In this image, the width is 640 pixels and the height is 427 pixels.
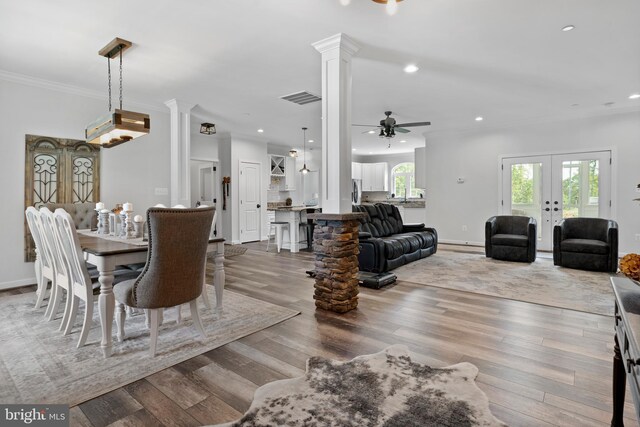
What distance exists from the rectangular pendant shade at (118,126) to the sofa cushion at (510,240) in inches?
224

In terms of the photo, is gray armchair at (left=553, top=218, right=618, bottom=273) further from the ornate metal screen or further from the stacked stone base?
the ornate metal screen

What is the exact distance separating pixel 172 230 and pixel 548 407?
8.01 feet

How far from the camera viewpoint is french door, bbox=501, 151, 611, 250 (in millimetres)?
6355

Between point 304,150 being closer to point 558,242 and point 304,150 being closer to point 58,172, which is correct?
point 58,172

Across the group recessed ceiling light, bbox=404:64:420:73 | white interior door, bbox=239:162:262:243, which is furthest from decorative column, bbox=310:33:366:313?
white interior door, bbox=239:162:262:243

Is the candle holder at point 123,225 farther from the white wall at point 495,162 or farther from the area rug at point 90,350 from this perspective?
the white wall at point 495,162

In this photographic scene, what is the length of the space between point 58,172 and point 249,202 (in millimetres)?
4502

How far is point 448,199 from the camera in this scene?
8.16 metres

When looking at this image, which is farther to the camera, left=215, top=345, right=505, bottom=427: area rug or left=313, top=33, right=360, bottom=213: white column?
left=313, top=33, right=360, bottom=213: white column

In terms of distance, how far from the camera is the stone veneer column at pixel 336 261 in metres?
3.25

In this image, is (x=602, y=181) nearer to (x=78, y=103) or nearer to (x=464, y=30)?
(x=464, y=30)

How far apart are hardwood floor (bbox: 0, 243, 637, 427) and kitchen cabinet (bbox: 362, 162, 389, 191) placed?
8.33 m

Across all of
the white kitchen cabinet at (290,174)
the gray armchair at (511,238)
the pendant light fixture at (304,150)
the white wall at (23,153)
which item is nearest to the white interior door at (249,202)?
the white kitchen cabinet at (290,174)

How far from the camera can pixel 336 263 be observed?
10.7ft
